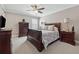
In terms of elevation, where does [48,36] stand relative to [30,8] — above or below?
below

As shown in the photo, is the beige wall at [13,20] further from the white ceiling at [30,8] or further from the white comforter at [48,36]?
the white comforter at [48,36]

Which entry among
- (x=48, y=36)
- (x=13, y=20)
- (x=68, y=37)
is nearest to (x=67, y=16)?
(x=68, y=37)

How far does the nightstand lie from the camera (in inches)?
75.3

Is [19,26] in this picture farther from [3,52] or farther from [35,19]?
[3,52]

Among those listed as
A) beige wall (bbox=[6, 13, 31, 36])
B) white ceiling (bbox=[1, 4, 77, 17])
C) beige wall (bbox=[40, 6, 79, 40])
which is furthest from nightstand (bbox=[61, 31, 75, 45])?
beige wall (bbox=[6, 13, 31, 36])

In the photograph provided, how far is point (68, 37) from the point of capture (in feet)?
6.72

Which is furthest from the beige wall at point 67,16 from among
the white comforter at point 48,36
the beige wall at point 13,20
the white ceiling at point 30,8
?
the beige wall at point 13,20

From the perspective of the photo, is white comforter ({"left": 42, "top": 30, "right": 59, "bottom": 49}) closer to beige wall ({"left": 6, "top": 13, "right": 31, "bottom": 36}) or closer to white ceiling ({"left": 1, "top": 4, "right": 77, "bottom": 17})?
white ceiling ({"left": 1, "top": 4, "right": 77, "bottom": 17})

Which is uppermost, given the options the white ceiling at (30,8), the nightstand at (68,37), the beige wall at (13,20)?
the white ceiling at (30,8)

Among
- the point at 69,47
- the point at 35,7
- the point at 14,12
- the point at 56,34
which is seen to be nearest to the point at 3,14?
the point at 14,12

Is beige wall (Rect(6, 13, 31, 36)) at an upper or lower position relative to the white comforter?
upper

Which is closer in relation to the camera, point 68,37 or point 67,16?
point 67,16

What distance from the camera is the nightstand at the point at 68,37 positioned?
6.27ft

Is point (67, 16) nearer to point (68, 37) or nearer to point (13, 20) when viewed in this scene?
point (68, 37)
